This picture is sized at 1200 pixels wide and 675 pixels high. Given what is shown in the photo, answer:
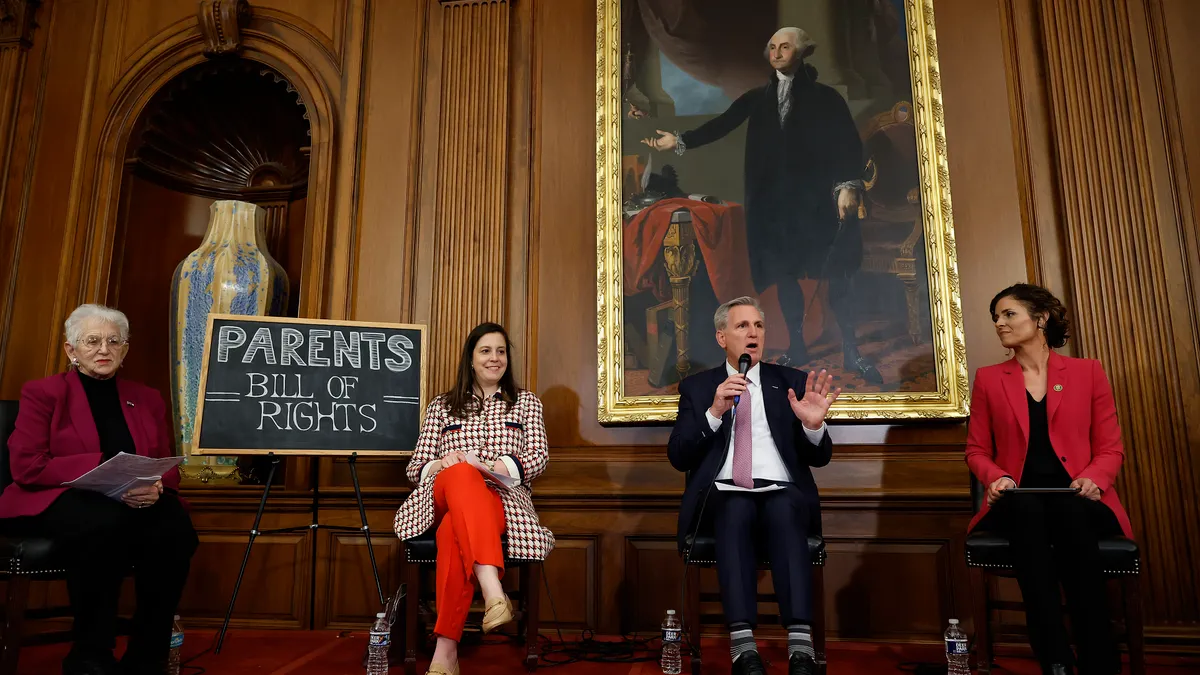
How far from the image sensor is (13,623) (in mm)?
2461

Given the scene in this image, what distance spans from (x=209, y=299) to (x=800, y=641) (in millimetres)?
3115

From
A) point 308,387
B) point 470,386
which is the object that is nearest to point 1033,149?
point 470,386

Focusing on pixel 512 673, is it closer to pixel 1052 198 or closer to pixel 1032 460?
pixel 1032 460

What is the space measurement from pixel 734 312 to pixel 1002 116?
174 cm

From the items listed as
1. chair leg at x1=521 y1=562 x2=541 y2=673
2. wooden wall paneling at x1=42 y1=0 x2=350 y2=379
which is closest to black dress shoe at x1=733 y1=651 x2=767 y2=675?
chair leg at x1=521 y1=562 x2=541 y2=673

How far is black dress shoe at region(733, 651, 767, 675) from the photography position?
226 cm

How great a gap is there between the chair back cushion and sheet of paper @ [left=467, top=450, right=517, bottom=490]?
1571 mm

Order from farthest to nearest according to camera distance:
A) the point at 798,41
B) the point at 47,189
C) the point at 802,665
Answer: the point at 47,189 < the point at 798,41 < the point at 802,665

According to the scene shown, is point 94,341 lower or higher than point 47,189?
lower

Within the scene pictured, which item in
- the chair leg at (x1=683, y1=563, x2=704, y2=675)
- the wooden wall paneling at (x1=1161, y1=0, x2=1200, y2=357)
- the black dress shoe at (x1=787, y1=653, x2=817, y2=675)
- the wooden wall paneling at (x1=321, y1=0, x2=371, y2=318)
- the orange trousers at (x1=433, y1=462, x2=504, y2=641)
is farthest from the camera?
the wooden wall paneling at (x1=321, y1=0, x2=371, y2=318)

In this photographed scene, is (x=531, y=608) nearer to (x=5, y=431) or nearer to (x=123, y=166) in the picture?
(x=5, y=431)

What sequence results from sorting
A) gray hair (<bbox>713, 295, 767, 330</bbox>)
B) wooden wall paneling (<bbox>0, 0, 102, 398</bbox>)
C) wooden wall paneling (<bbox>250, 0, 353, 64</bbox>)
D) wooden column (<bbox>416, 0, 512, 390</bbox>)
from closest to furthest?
gray hair (<bbox>713, 295, 767, 330</bbox>), wooden column (<bbox>416, 0, 512, 390</bbox>), wooden wall paneling (<bbox>0, 0, 102, 398</bbox>), wooden wall paneling (<bbox>250, 0, 353, 64</bbox>)

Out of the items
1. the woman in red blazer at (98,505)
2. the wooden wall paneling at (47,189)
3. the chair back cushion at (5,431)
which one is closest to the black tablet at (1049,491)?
the woman in red blazer at (98,505)

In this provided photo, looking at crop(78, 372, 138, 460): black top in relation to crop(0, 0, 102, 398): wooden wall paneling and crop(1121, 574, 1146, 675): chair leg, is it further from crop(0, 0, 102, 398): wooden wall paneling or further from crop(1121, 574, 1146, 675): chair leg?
crop(1121, 574, 1146, 675): chair leg
